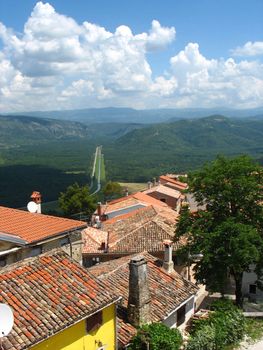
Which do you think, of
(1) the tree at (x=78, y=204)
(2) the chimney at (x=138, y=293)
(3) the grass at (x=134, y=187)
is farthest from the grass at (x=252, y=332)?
(3) the grass at (x=134, y=187)

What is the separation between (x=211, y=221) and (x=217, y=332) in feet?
32.8

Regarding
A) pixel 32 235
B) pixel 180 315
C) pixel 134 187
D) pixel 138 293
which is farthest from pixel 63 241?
pixel 134 187

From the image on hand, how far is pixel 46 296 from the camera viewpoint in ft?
47.6

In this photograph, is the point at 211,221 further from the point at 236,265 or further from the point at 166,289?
the point at 166,289

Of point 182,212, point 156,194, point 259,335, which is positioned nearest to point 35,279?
point 259,335

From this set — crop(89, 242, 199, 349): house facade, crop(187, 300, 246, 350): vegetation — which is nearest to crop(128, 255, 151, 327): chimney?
crop(89, 242, 199, 349): house facade

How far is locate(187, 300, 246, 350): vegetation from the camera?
1856cm

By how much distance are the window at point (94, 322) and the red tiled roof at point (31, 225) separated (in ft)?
17.2

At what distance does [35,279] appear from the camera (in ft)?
49.8

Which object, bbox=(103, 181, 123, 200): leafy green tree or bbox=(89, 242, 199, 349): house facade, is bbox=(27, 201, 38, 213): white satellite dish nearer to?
bbox=(89, 242, 199, 349): house facade

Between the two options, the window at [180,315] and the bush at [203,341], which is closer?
the bush at [203,341]

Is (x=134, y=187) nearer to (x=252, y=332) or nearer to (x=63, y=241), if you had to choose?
(x=63, y=241)

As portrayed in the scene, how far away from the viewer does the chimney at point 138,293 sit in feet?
58.0

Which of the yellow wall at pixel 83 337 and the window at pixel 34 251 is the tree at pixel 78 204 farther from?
the yellow wall at pixel 83 337
